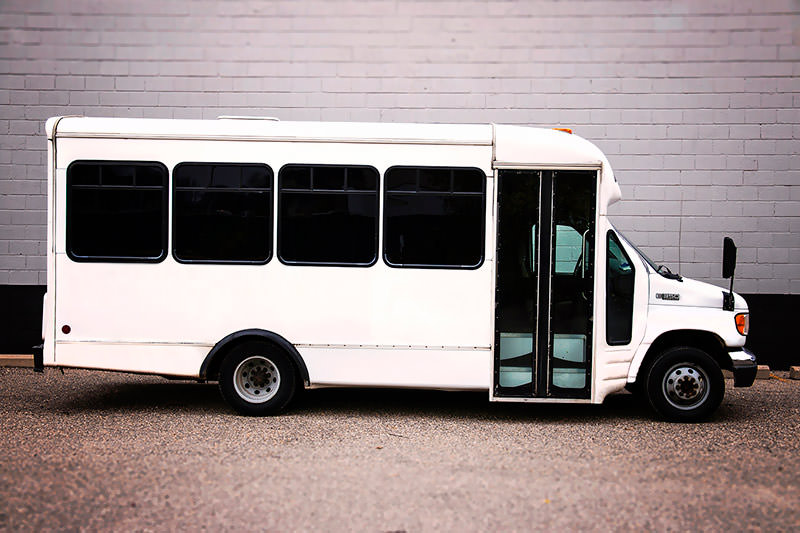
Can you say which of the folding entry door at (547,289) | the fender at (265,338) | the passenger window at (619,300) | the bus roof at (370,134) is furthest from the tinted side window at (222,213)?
the passenger window at (619,300)

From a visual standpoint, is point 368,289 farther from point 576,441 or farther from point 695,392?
point 695,392

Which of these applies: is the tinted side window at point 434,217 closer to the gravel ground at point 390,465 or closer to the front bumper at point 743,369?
the gravel ground at point 390,465

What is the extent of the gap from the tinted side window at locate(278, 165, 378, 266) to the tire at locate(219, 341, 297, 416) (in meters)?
0.94

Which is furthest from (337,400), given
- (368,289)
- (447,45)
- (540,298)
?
(447,45)

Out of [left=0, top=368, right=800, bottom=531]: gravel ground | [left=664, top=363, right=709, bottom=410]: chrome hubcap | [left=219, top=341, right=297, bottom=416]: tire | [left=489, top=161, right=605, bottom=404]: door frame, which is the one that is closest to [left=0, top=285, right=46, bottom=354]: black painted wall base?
[left=0, top=368, right=800, bottom=531]: gravel ground

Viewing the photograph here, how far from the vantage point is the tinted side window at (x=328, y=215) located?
6.79 m

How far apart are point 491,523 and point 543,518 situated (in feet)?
1.12

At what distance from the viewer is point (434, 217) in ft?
22.2

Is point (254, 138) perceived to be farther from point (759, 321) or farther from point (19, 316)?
point (759, 321)

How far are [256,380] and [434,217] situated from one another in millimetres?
2343

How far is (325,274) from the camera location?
679 cm

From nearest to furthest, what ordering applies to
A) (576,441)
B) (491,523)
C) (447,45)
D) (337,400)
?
1. (491,523)
2. (576,441)
3. (337,400)
4. (447,45)

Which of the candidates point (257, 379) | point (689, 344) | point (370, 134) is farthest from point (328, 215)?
point (689, 344)

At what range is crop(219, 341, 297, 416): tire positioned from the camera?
22.5 ft
